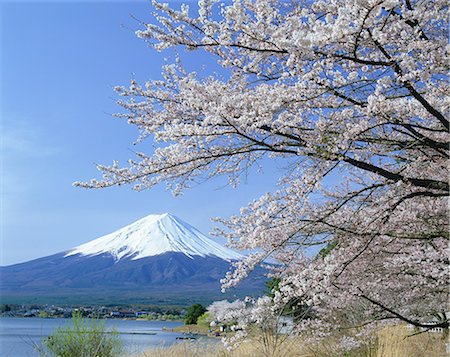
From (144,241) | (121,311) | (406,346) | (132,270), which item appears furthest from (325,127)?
(144,241)

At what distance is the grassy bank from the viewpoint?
230 inches

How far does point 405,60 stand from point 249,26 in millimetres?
954

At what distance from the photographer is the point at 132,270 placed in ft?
361

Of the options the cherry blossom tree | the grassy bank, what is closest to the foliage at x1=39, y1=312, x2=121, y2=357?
the grassy bank

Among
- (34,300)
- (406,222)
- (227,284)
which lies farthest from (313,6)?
(34,300)

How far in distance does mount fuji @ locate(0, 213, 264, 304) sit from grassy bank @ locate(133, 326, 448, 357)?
224ft

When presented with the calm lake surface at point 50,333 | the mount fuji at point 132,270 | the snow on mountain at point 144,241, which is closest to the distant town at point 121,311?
the calm lake surface at point 50,333

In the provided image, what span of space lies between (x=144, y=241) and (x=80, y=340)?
11554 cm

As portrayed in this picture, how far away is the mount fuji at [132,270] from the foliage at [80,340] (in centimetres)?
6927

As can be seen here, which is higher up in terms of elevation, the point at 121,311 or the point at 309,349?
the point at 309,349

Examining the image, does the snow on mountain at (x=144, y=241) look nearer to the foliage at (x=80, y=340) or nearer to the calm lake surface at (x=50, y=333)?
the calm lake surface at (x=50, y=333)

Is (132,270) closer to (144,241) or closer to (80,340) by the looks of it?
(144,241)

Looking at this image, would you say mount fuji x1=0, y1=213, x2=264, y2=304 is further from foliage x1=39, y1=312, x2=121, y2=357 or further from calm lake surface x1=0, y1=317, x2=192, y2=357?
foliage x1=39, y1=312, x2=121, y2=357

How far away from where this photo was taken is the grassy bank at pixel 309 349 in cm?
583
